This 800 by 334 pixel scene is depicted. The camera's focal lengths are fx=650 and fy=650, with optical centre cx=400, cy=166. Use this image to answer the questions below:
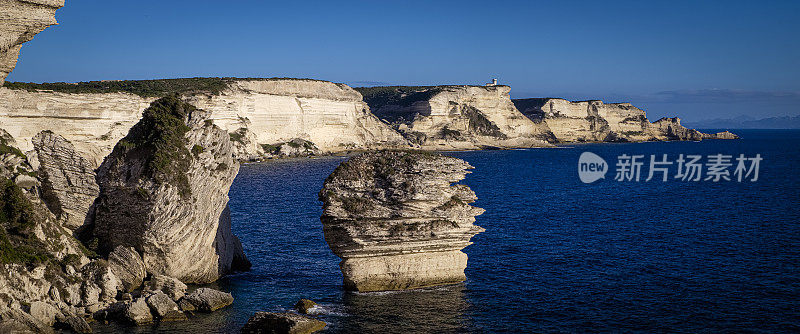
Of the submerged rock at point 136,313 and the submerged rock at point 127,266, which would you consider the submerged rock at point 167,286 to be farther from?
the submerged rock at point 136,313

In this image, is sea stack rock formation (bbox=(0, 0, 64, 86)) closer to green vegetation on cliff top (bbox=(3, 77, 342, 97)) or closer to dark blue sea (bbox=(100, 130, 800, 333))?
dark blue sea (bbox=(100, 130, 800, 333))

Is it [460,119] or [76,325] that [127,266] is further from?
[460,119]

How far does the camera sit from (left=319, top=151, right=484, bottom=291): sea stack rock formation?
98.9 ft

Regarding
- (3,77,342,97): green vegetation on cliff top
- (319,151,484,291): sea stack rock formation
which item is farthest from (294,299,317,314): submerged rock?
(3,77,342,97): green vegetation on cliff top

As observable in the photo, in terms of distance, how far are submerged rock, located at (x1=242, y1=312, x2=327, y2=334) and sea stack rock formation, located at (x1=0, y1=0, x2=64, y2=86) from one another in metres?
13.1

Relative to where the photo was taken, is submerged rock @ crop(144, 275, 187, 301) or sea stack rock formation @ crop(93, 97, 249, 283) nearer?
submerged rock @ crop(144, 275, 187, 301)

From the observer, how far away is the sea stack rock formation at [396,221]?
30141 millimetres

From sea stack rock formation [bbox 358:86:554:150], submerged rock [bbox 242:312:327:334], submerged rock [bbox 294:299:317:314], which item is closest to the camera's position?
submerged rock [bbox 242:312:327:334]

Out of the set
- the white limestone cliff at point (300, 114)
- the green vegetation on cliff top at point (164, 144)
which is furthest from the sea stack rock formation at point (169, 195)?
the white limestone cliff at point (300, 114)

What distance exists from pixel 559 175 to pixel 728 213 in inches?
1670

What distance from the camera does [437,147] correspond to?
511 ft

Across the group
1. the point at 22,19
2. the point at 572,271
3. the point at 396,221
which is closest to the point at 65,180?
the point at 22,19

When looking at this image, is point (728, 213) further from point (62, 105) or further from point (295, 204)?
point (62, 105)

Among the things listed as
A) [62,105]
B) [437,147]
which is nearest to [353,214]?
[62,105]
